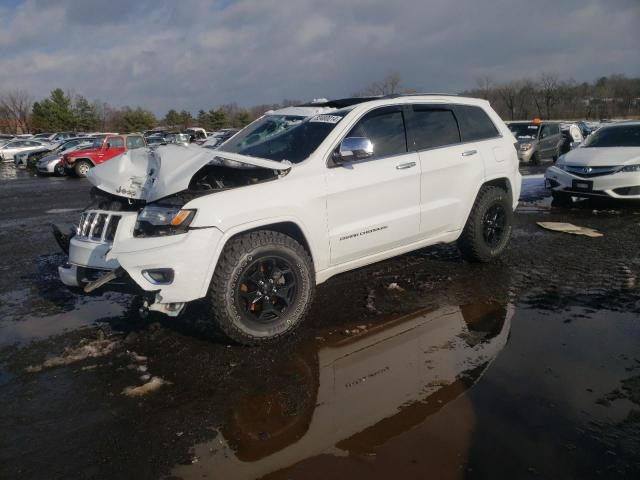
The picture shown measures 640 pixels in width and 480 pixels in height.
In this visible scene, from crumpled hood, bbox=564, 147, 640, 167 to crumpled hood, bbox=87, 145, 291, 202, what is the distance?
7253mm

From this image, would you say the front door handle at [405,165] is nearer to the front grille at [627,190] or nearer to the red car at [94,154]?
the front grille at [627,190]

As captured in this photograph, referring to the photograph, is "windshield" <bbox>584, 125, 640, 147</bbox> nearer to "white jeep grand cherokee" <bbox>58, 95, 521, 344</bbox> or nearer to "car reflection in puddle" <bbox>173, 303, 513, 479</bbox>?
"white jeep grand cherokee" <bbox>58, 95, 521, 344</bbox>

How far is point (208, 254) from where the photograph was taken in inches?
139

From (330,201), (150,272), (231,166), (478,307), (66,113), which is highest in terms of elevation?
(66,113)

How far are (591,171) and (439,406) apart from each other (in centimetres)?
769

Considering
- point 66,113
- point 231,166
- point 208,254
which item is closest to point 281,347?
point 208,254

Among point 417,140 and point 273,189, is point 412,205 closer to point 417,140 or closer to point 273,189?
point 417,140

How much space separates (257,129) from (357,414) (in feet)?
10.5

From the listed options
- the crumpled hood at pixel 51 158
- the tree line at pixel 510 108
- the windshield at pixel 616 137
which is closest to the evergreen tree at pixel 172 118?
the tree line at pixel 510 108

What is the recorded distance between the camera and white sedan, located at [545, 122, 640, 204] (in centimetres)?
871

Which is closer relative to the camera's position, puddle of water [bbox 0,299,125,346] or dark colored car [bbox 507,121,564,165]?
puddle of water [bbox 0,299,125,346]

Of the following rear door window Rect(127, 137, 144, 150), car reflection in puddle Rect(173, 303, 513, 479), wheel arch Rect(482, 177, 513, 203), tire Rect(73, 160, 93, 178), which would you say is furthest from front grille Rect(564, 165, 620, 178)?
tire Rect(73, 160, 93, 178)

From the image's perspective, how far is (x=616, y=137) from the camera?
32.5 feet

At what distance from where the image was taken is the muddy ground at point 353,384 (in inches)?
100
